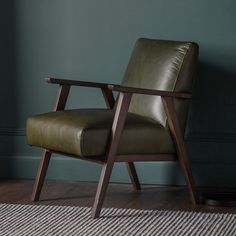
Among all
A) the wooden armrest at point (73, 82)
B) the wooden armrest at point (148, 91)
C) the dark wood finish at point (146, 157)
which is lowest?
the dark wood finish at point (146, 157)

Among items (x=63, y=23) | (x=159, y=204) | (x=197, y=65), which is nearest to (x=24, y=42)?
(x=63, y=23)

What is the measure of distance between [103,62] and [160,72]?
598mm

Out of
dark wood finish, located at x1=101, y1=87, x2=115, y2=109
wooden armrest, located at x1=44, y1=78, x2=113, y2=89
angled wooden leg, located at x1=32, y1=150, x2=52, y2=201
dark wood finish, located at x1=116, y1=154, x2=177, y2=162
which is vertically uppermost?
wooden armrest, located at x1=44, y1=78, x2=113, y2=89

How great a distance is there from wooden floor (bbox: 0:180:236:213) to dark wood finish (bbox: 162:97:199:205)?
3.3 inches

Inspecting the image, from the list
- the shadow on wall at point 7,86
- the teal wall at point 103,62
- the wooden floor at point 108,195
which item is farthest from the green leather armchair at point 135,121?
the shadow on wall at point 7,86

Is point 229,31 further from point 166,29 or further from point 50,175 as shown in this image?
point 50,175

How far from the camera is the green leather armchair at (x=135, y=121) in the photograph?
355cm

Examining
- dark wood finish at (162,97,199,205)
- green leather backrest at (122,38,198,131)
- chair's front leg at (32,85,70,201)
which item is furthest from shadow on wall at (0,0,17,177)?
dark wood finish at (162,97,199,205)

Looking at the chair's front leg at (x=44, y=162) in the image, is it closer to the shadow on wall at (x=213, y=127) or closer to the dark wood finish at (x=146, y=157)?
the dark wood finish at (x=146, y=157)

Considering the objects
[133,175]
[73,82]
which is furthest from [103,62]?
[133,175]

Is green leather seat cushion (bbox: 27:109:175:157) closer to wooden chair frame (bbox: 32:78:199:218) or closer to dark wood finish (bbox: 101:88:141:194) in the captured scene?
wooden chair frame (bbox: 32:78:199:218)

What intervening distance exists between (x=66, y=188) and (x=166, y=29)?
3.73 ft

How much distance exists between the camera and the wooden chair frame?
354 centimetres

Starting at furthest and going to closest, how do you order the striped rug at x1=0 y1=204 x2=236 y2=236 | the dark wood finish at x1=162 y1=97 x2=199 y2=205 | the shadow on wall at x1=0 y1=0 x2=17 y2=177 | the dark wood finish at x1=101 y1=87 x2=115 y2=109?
the shadow on wall at x1=0 y1=0 x2=17 y2=177
the dark wood finish at x1=101 y1=87 x2=115 y2=109
the dark wood finish at x1=162 y1=97 x2=199 y2=205
the striped rug at x1=0 y1=204 x2=236 y2=236
